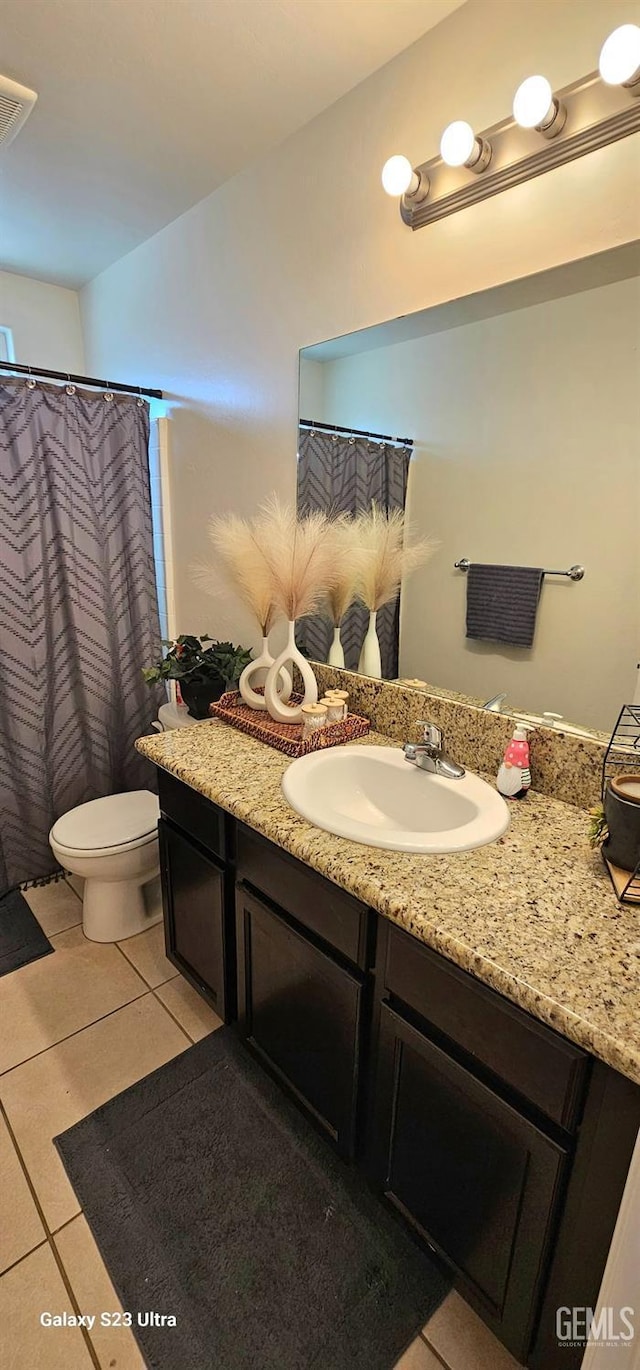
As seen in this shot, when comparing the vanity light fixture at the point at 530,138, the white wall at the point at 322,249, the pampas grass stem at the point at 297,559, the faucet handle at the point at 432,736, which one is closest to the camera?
the vanity light fixture at the point at 530,138

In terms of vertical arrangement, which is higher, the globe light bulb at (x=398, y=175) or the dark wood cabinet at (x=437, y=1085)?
the globe light bulb at (x=398, y=175)

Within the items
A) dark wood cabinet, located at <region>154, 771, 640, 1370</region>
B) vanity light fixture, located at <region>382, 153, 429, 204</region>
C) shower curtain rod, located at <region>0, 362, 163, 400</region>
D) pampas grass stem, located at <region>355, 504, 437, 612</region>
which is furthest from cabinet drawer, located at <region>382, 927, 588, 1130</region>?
shower curtain rod, located at <region>0, 362, 163, 400</region>

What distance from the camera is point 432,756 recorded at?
1280mm

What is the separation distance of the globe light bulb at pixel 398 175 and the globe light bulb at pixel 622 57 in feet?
1.34

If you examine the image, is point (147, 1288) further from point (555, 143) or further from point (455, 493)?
point (555, 143)

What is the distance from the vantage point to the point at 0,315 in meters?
2.58

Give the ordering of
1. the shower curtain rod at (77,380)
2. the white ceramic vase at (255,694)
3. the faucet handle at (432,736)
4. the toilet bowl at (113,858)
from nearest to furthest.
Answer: the faucet handle at (432,736)
the white ceramic vase at (255,694)
the toilet bowl at (113,858)
the shower curtain rod at (77,380)

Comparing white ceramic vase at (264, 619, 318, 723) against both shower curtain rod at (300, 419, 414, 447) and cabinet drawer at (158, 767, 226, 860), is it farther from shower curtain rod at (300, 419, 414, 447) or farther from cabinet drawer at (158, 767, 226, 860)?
shower curtain rod at (300, 419, 414, 447)

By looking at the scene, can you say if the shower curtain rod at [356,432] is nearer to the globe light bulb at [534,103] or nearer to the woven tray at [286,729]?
the globe light bulb at [534,103]

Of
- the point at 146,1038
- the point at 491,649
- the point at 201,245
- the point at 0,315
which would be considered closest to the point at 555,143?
the point at 491,649

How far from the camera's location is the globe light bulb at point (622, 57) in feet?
2.95

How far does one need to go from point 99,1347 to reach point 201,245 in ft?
9.36

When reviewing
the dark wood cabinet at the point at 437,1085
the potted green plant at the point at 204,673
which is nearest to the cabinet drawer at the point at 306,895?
the dark wood cabinet at the point at 437,1085

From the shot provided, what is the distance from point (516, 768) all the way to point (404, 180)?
130cm
